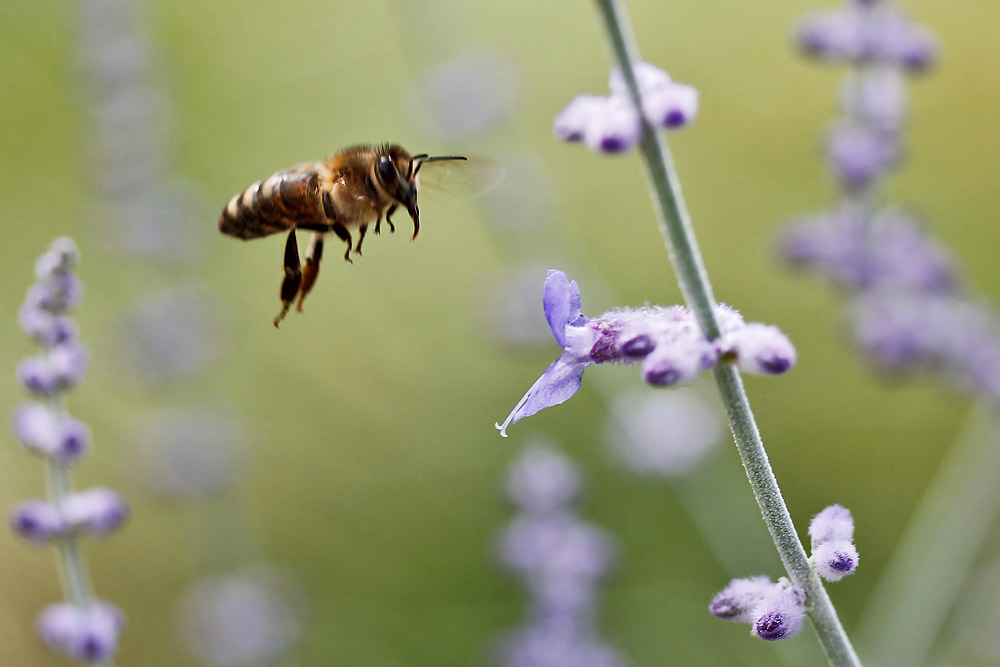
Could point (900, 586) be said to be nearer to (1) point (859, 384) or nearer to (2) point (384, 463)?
(1) point (859, 384)

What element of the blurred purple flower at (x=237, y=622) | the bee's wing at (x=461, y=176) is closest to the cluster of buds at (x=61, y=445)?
the bee's wing at (x=461, y=176)

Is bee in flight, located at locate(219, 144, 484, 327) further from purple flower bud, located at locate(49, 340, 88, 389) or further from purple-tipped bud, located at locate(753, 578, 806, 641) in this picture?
purple-tipped bud, located at locate(753, 578, 806, 641)

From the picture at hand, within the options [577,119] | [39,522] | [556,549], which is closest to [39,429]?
[39,522]

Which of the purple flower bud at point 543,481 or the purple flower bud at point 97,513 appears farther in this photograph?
the purple flower bud at point 543,481

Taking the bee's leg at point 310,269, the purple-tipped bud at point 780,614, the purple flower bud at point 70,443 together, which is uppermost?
the bee's leg at point 310,269

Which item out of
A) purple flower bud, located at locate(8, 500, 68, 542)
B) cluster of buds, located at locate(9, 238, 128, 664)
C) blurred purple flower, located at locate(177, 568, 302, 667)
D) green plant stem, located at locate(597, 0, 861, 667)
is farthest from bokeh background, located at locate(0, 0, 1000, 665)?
green plant stem, located at locate(597, 0, 861, 667)

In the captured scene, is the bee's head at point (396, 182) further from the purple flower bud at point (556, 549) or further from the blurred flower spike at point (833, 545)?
the purple flower bud at point (556, 549)

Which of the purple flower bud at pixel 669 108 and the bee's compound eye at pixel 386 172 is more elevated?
the bee's compound eye at pixel 386 172
